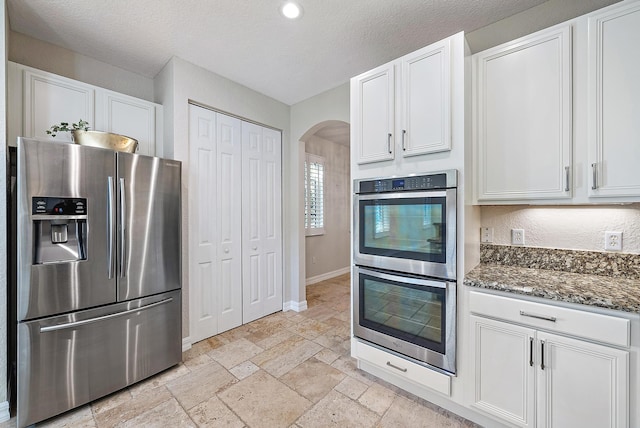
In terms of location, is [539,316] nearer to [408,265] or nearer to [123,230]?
[408,265]

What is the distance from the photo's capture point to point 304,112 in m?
3.46

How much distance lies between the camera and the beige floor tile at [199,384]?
6.23ft

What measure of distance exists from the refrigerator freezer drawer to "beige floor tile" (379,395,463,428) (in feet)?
5.74

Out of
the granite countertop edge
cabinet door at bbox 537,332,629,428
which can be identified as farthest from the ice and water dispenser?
cabinet door at bbox 537,332,629,428

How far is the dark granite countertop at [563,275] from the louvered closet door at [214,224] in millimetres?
2347

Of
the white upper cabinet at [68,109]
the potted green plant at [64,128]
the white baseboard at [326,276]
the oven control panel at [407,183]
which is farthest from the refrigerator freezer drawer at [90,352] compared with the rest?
the white baseboard at [326,276]

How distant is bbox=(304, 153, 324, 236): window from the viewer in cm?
484

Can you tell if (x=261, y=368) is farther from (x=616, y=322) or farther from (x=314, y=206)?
(x=314, y=206)

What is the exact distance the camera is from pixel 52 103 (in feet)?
6.91

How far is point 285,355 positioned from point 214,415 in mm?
822

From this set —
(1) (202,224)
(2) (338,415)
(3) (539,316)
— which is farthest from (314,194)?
(3) (539,316)

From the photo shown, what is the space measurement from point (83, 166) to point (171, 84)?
3.82 feet

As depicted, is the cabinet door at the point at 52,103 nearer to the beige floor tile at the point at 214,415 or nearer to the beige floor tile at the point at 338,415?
the beige floor tile at the point at 214,415

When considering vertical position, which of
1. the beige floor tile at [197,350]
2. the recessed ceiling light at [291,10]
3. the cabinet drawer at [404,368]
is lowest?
the beige floor tile at [197,350]
